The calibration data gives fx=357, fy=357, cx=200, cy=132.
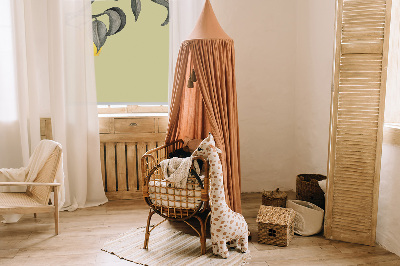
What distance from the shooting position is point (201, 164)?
2650mm

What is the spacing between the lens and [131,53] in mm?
3953

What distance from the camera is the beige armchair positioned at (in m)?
2.79

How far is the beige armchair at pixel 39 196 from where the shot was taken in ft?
9.17

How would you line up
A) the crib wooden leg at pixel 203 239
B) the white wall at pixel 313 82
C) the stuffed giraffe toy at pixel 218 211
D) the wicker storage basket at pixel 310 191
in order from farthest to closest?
1. the white wall at pixel 313 82
2. the wicker storage basket at pixel 310 191
3. the crib wooden leg at pixel 203 239
4. the stuffed giraffe toy at pixel 218 211

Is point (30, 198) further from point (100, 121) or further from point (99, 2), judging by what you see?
point (99, 2)

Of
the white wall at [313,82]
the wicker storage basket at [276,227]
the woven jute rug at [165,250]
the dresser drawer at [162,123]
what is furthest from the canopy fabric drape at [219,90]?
the white wall at [313,82]

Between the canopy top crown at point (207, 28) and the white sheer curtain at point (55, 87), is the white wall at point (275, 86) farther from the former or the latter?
the white sheer curtain at point (55, 87)

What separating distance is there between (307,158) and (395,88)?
132 cm

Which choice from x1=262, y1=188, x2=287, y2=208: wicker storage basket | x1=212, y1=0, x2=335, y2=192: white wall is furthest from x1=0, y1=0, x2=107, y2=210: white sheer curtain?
x1=262, y1=188, x2=287, y2=208: wicker storage basket

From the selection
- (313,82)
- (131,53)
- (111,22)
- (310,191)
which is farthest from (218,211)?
(111,22)

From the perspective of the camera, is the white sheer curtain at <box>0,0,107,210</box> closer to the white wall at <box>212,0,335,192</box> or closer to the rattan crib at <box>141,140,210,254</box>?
the rattan crib at <box>141,140,210,254</box>

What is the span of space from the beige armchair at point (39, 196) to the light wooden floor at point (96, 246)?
0.22m

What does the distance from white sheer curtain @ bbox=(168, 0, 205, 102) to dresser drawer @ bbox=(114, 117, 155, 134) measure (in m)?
0.65

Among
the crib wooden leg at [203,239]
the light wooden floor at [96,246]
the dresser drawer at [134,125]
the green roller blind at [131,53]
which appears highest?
the green roller blind at [131,53]
